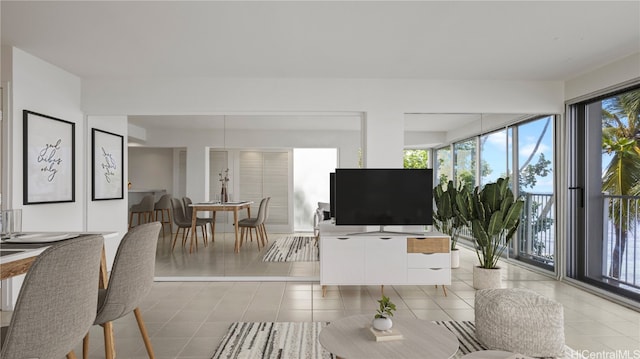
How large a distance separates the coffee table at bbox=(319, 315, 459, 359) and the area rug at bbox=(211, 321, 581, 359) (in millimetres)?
595

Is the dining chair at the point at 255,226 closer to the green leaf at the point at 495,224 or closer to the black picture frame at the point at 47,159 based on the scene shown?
the black picture frame at the point at 47,159

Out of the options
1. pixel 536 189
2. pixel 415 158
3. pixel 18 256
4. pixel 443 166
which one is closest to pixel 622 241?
pixel 536 189

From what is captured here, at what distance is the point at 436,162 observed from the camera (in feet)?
16.8

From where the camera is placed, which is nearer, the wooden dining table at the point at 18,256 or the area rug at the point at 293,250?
the wooden dining table at the point at 18,256

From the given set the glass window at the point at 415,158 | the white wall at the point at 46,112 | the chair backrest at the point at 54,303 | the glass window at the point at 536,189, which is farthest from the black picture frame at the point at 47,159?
the glass window at the point at 536,189

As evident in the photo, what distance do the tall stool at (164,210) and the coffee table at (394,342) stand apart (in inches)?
123

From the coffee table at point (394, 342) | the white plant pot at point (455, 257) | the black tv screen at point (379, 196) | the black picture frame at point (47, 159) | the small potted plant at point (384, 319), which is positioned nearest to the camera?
the coffee table at point (394, 342)

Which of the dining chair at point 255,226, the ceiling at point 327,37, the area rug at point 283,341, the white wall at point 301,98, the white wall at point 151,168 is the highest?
the ceiling at point 327,37

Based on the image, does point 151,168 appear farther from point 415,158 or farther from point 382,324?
point 382,324

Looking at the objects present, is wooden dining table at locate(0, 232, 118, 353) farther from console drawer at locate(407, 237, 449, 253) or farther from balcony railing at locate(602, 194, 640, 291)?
balcony railing at locate(602, 194, 640, 291)

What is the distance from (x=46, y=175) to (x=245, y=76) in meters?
2.32

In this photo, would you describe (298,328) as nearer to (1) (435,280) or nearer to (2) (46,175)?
(1) (435,280)

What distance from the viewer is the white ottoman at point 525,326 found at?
2.74m

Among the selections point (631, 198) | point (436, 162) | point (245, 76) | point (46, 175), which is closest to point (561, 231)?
point (631, 198)
